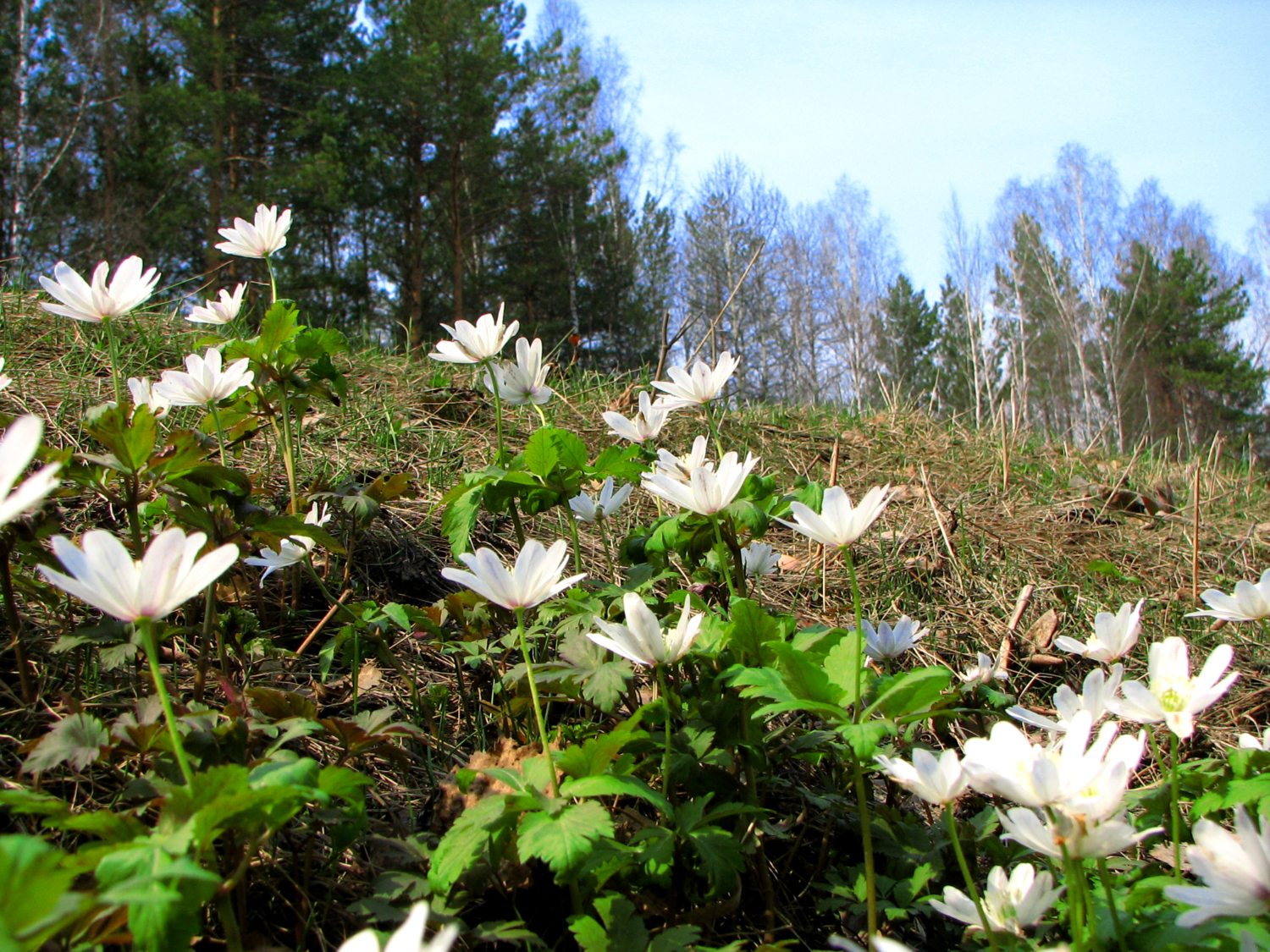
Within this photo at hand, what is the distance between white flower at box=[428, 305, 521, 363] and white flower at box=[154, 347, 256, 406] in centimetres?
46

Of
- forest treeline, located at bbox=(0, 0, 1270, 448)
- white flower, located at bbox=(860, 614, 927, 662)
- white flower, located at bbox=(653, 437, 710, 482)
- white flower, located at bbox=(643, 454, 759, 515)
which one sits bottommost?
white flower, located at bbox=(860, 614, 927, 662)

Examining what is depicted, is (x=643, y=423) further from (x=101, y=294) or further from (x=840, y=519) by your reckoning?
(x=101, y=294)

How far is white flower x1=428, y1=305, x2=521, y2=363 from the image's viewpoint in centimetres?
196

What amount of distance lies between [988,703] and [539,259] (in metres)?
17.4

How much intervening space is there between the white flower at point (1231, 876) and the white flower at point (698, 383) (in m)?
1.29

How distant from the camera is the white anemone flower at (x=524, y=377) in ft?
6.87

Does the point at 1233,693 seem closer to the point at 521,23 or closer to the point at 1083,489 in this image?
the point at 1083,489

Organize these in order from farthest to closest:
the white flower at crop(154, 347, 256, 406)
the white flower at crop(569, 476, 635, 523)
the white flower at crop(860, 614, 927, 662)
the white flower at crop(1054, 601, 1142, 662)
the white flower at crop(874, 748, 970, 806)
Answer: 1. the white flower at crop(569, 476, 635, 523)
2. the white flower at crop(154, 347, 256, 406)
3. the white flower at crop(860, 614, 927, 662)
4. the white flower at crop(1054, 601, 1142, 662)
5. the white flower at crop(874, 748, 970, 806)

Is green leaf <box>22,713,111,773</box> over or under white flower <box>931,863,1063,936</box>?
over

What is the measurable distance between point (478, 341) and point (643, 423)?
1.62ft

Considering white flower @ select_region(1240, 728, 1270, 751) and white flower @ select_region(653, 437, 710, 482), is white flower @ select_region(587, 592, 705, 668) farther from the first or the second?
white flower @ select_region(1240, 728, 1270, 751)

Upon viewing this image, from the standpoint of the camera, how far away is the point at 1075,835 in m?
0.91

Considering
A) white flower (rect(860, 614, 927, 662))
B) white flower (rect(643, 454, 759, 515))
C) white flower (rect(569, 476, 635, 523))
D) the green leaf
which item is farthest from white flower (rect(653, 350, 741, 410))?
the green leaf

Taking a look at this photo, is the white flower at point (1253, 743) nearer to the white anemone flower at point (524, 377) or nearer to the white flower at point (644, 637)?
the white flower at point (644, 637)
